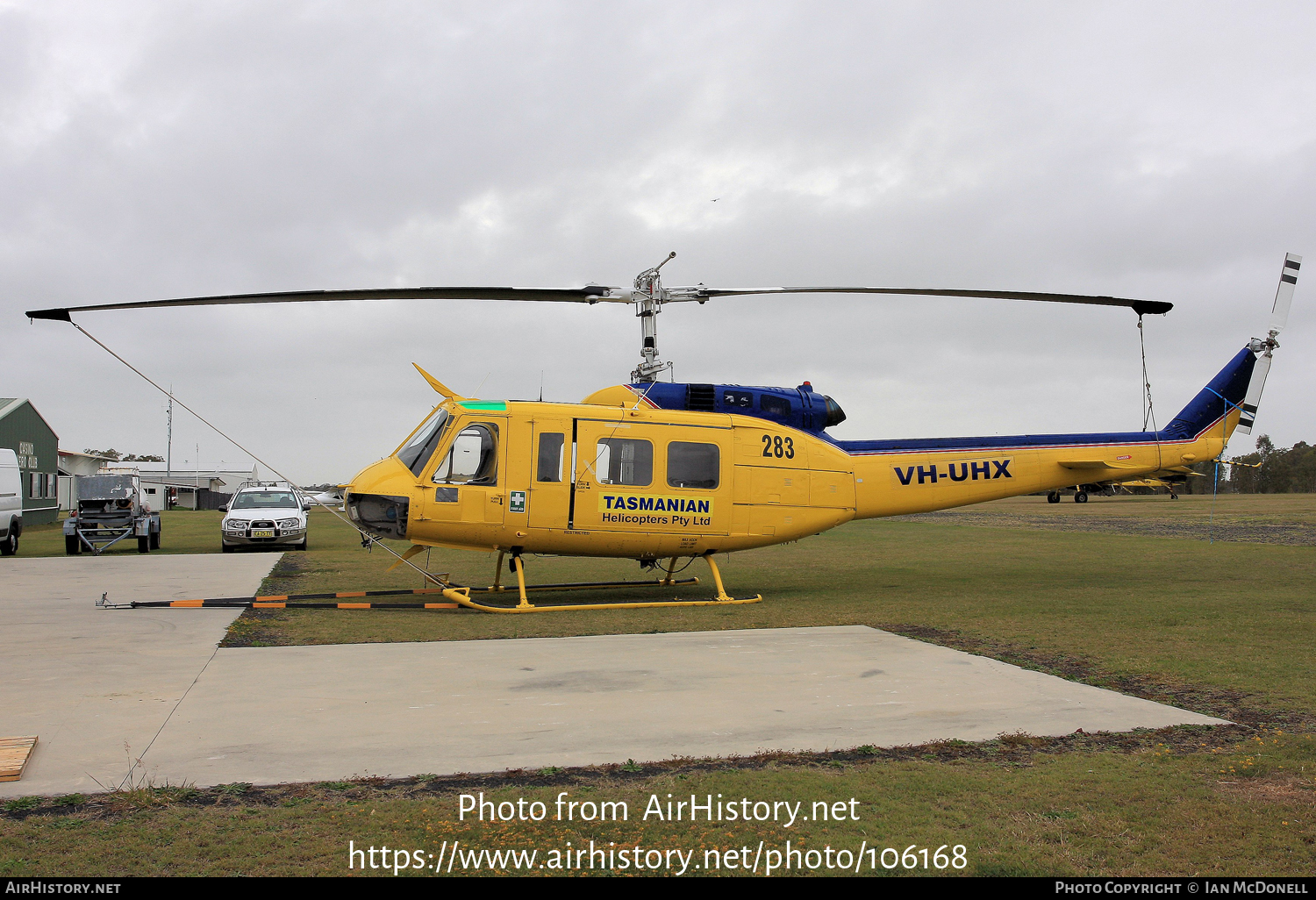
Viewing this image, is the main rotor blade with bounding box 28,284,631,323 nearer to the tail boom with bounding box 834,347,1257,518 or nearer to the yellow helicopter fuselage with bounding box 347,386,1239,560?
the yellow helicopter fuselage with bounding box 347,386,1239,560

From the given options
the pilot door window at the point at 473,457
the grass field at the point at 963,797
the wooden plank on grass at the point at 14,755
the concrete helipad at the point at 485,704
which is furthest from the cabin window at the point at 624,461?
the wooden plank on grass at the point at 14,755

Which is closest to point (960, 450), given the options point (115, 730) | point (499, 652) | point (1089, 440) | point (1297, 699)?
point (1089, 440)

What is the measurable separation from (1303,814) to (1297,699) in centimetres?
272

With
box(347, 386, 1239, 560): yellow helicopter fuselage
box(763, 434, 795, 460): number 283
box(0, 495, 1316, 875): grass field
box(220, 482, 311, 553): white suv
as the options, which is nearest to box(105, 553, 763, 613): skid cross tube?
box(347, 386, 1239, 560): yellow helicopter fuselage

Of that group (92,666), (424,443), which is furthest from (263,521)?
(92,666)

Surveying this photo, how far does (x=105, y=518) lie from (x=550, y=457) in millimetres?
15276

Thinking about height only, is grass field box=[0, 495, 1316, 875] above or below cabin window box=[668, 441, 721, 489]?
below

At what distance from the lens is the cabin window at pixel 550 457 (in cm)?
1132

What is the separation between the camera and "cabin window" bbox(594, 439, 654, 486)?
11.5 m

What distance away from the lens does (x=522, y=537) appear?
445 inches

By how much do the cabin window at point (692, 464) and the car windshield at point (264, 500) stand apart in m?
14.5

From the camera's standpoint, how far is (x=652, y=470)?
1165 cm

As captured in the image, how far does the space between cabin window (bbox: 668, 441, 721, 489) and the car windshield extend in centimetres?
1454

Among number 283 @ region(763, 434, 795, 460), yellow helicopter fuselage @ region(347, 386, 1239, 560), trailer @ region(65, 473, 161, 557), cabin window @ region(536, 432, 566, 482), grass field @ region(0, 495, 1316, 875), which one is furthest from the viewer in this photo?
trailer @ region(65, 473, 161, 557)
